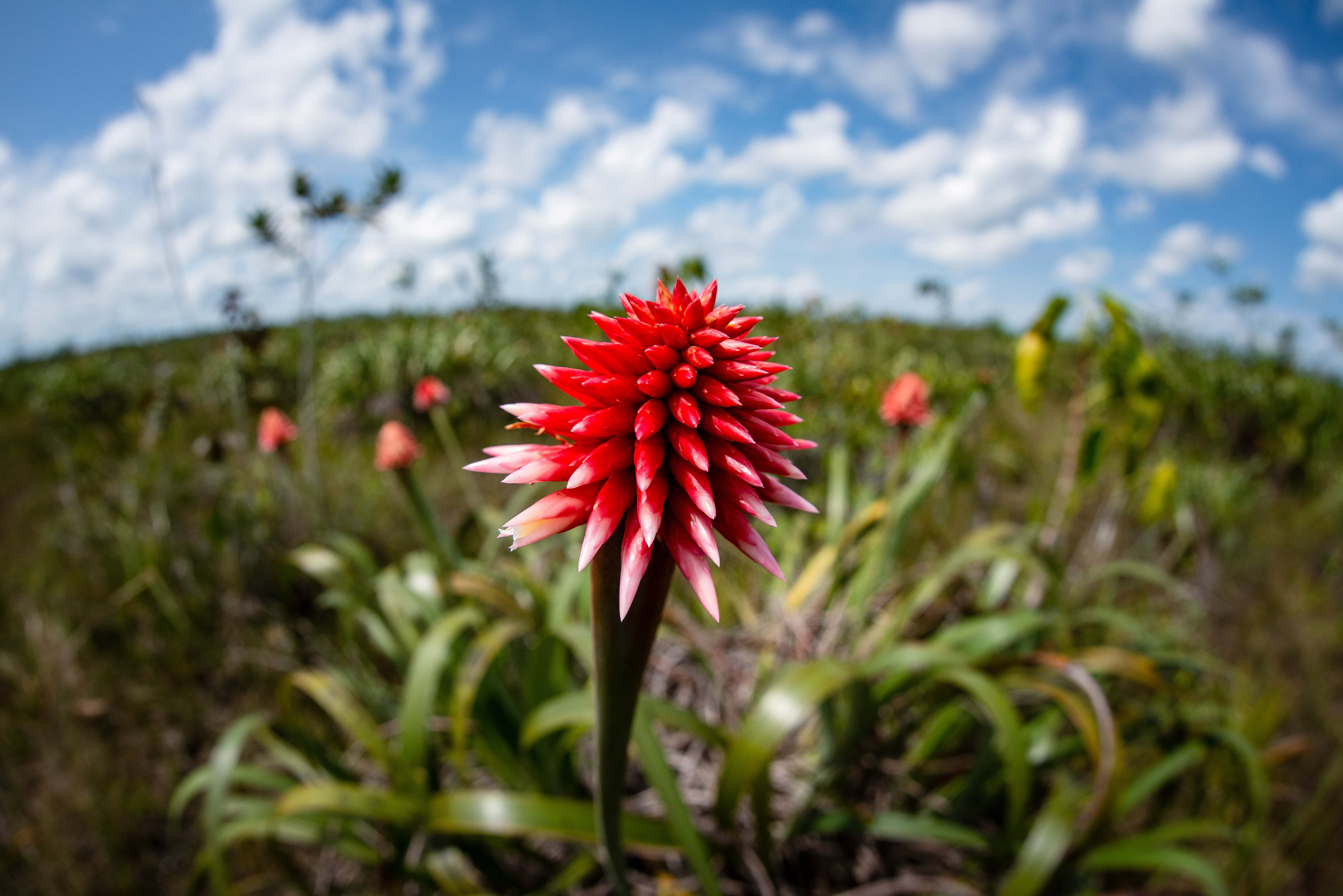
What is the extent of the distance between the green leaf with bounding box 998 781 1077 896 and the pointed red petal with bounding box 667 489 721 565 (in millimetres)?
1707

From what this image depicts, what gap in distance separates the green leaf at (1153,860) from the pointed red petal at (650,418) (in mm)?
2126

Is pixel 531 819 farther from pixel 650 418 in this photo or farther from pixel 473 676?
pixel 650 418

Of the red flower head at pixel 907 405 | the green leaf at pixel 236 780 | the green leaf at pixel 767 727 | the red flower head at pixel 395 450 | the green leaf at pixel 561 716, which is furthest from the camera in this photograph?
the red flower head at pixel 907 405

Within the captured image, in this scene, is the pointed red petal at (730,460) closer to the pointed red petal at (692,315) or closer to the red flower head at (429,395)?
the pointed red petal at (692,315)

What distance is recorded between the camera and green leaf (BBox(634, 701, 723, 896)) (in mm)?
1407

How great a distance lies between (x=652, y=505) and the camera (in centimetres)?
70

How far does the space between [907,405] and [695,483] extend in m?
2.00

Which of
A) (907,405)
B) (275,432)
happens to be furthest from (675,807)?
A: (275,432)

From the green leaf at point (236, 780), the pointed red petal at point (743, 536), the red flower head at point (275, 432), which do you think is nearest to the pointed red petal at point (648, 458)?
the pointed red petal at point (743, 536)

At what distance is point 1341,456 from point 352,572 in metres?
10.1

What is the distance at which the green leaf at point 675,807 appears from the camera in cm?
141

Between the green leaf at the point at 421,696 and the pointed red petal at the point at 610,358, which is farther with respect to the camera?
the green leaf at the point at 421,696

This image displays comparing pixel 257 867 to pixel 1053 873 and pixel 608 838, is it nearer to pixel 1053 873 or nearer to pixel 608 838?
pixel 608 838

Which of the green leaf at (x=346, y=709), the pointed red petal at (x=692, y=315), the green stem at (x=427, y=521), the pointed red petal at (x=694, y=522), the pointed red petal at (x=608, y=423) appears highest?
the pointed red petal at (x=692, y=315)
